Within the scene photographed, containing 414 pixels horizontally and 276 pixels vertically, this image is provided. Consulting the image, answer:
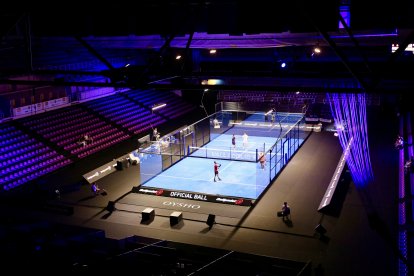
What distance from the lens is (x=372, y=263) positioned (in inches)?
477

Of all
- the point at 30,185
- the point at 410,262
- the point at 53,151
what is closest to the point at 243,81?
the point at 53,151

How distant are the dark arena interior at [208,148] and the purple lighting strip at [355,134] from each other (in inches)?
5.3

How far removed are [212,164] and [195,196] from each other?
14.0ft

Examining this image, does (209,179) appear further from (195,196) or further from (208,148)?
(195,196)

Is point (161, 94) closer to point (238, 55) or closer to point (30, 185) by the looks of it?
point (238, 55)

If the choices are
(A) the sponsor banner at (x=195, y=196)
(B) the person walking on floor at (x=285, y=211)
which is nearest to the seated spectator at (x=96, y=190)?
(A) the sponsor banner at (x=195, y=196)

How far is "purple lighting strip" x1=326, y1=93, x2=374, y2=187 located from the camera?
64.2 ft

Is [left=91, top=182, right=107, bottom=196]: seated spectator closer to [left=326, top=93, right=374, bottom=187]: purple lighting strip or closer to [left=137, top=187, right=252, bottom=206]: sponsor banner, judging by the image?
[left=137, top=187, right=252, bottom=206]: sponsor banner

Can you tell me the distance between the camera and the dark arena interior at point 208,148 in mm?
8117

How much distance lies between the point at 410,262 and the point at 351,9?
266 inches

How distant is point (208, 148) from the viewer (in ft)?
66.8

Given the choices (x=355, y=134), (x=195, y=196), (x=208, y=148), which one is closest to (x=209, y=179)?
(x=208, y=148)

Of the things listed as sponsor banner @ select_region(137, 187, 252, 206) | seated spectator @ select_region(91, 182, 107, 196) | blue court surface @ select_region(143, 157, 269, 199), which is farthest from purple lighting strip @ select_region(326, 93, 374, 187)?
seated spectator @ select_region(91, 182, 107, 196)

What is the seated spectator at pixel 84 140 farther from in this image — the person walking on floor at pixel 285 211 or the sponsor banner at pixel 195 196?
the person walking on floor at pixel 285 211
